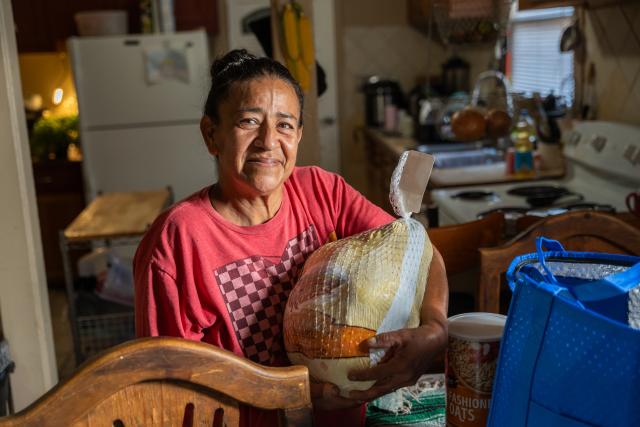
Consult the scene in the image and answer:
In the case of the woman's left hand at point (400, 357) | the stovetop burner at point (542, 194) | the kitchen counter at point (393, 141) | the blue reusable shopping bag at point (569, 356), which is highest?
the blue reusable shopping bag at point (569, 356)

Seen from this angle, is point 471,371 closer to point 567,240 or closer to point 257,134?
point 257,134

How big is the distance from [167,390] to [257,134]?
447 mm

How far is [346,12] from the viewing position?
16.7ft

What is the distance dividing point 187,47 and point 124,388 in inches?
140

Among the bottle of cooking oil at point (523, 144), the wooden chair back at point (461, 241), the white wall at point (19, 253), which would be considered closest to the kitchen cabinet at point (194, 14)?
the bottle of cooking oil at point (523, 144)

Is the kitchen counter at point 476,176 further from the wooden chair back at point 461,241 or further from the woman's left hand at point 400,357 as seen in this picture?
the woman's left hand at point 400,357

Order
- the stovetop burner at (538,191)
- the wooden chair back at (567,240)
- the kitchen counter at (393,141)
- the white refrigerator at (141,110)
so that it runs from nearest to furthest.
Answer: the wooden chair back at (567,240) < the stovetop burner at (538,191) < the kitchen counter at (393,141) < the white refrigerator at (141,110)

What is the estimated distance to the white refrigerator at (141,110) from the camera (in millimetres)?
4137

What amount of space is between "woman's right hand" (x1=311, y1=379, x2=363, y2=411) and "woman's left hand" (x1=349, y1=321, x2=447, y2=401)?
2 centimetres

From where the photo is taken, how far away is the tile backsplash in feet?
8.61

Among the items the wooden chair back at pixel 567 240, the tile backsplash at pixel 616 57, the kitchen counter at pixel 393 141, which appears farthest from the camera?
the kitchen counter at pixel 393 141

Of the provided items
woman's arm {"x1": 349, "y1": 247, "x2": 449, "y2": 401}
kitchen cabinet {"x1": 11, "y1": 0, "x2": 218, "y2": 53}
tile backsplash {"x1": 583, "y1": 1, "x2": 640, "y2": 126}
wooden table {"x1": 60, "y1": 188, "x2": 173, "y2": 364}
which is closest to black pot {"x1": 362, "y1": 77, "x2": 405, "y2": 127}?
kitchen cabinet {"x1": 11, "y1": 0, "x2": 218, "y2": 53}

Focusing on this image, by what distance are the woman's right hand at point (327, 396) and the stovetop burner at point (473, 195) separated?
1.90 meters

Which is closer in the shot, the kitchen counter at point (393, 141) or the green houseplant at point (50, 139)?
the kitchen counter at point (393, 141)
